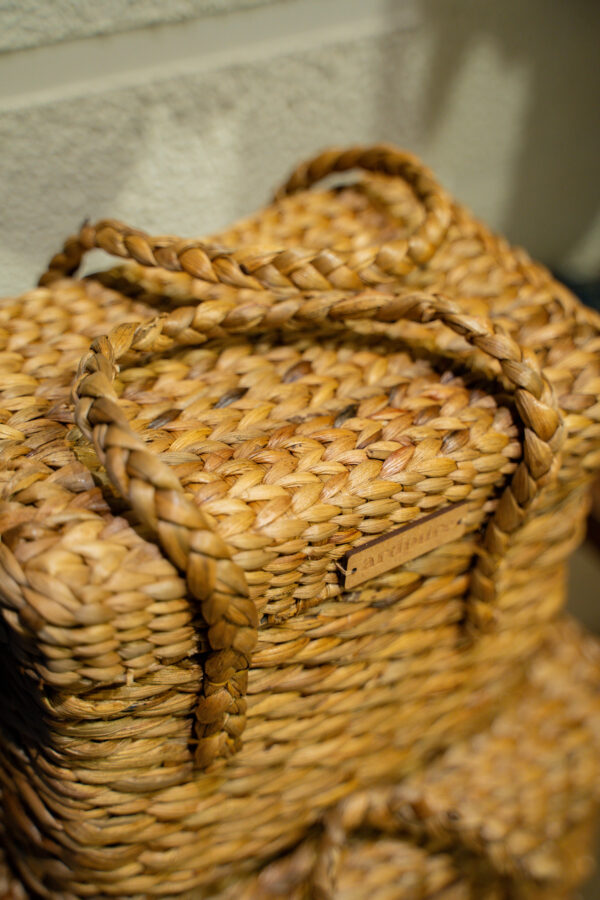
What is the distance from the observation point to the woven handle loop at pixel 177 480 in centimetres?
36

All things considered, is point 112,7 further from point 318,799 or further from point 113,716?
point 318,799

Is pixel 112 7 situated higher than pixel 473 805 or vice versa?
pixel 112 7

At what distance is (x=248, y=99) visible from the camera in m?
0.79

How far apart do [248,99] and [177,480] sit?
577 mm

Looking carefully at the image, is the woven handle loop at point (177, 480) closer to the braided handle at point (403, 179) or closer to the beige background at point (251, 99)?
the braided handle at point (403, 179)

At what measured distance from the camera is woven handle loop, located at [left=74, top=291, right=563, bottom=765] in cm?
36

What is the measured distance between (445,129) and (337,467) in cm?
73

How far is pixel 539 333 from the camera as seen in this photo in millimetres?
565

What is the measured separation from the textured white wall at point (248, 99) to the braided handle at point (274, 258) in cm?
17

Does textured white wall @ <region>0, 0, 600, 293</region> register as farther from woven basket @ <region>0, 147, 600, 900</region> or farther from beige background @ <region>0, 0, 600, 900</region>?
woven basket @ <region>0, 147, 600, 900</region>

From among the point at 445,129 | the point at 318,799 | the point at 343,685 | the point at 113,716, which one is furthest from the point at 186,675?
the point at 445,129

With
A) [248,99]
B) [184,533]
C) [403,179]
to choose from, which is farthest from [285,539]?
[248,99]

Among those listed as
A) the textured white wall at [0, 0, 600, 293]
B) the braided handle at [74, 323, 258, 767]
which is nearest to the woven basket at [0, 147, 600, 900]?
the braided handle at [74, 323, 258, 767]

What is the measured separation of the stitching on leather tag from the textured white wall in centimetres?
50
